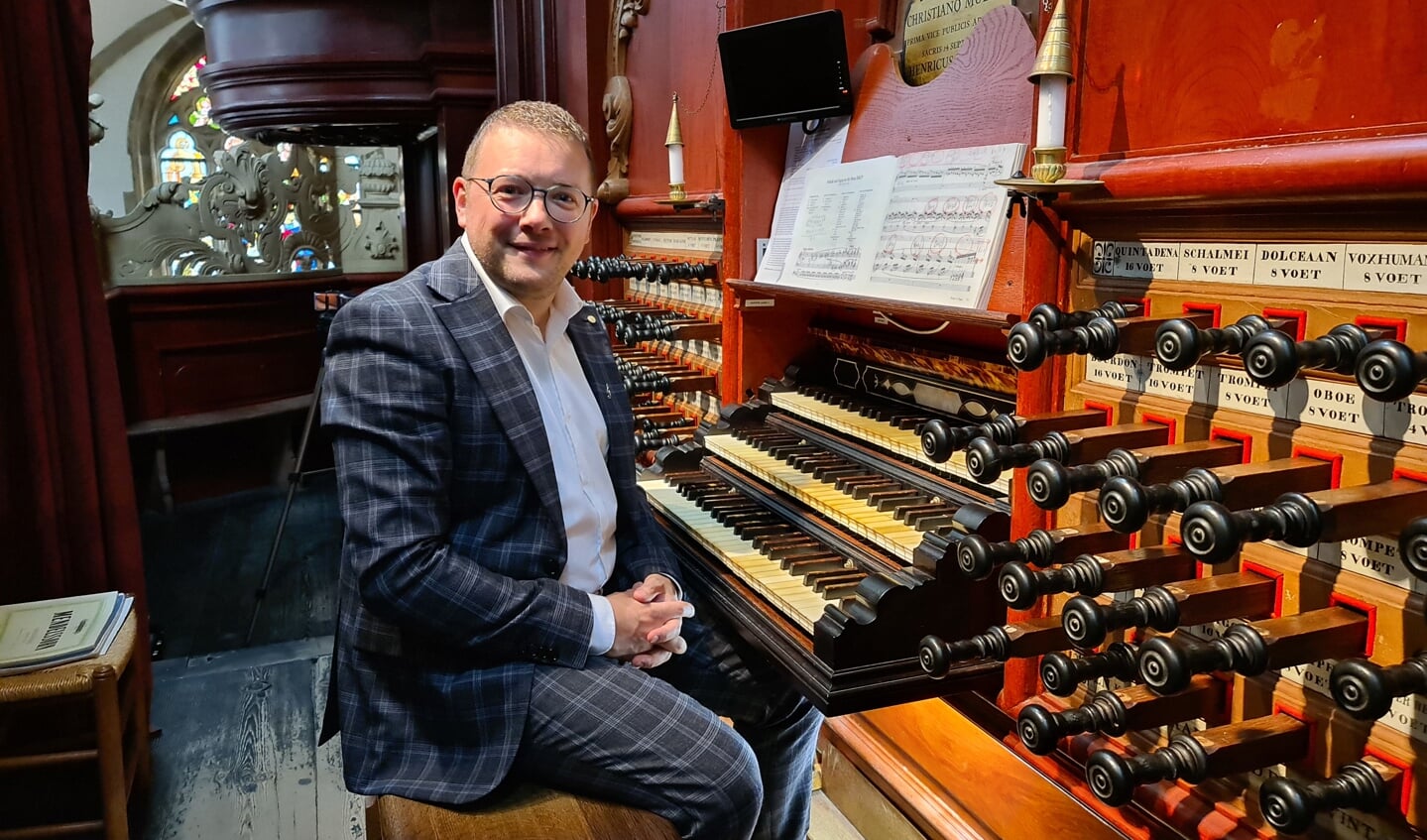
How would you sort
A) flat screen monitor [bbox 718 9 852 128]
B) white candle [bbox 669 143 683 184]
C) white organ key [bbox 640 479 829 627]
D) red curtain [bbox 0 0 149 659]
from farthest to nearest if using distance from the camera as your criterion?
white candle [bbox 669 143 683 184] → red curtain [bbox 0 0 149 659] → flat screen monitor [bbox 718 9 852 128] → white organ key [bbox 640 479 829 627]

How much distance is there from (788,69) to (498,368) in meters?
1.28

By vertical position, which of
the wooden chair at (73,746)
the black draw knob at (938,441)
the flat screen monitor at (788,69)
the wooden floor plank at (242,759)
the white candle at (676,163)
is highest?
the flat screen monitor at (788,69)

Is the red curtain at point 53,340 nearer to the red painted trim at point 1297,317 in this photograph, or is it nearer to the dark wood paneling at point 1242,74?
the dark wood paneling at point 1242,74

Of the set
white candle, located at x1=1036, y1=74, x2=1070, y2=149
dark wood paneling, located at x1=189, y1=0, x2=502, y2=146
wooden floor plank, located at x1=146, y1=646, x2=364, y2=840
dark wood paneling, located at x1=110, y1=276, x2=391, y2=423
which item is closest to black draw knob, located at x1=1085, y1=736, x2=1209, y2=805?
white candle, located at x1=1036, y1=74, x2=1070, y2=149

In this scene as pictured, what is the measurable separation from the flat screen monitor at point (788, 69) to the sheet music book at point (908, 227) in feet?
0.60

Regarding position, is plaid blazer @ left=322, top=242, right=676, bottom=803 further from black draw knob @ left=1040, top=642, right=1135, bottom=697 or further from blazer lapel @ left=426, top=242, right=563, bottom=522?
black draw knob @ left=1040, top=642, right=1135, bottom=697

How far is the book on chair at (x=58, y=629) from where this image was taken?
2455 millimetres

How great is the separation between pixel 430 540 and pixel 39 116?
6.96 ft

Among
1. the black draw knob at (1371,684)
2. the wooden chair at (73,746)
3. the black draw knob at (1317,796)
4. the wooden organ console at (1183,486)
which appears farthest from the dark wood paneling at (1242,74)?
the wooden chair at (73,746)

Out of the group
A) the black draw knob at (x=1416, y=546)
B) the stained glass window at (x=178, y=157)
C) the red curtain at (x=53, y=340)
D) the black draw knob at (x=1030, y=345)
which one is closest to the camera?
the black draw knob at (x=1416, y=546)

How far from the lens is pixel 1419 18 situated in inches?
43.6

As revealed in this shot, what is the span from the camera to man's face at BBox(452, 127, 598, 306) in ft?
6.12

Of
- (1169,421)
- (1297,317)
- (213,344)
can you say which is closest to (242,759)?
(1169,421)

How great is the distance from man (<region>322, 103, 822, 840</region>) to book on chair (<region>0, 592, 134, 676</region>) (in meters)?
1.08
